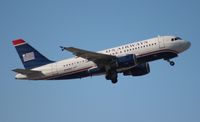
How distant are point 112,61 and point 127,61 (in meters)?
2.32

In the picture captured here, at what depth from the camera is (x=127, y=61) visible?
5753cm

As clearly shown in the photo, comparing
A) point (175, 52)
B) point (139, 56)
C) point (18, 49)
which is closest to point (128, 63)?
point (139, 56)

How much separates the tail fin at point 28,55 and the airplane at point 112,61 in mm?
270

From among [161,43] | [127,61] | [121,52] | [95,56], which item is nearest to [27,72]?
[95,56]

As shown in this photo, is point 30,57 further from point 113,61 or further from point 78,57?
point 113,61

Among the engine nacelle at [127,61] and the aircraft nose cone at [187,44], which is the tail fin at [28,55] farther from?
the aircraft nose cone at [187,44]

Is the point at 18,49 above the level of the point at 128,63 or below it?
above

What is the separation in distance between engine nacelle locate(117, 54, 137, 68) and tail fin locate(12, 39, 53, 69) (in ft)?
36.9

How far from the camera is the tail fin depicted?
6488 cm

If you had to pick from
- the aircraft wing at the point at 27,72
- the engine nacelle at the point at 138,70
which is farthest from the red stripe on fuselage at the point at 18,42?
the engine nacelle at the point at 138,70

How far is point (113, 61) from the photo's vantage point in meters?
58.9

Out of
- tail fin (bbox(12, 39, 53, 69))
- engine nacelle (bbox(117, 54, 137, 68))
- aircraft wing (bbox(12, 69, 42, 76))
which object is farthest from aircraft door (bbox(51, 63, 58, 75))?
engine nacelle (bbox(117, 54, 137, 68))

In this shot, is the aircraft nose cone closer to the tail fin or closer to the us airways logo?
the tail fin

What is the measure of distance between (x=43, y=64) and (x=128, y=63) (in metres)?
13.2
